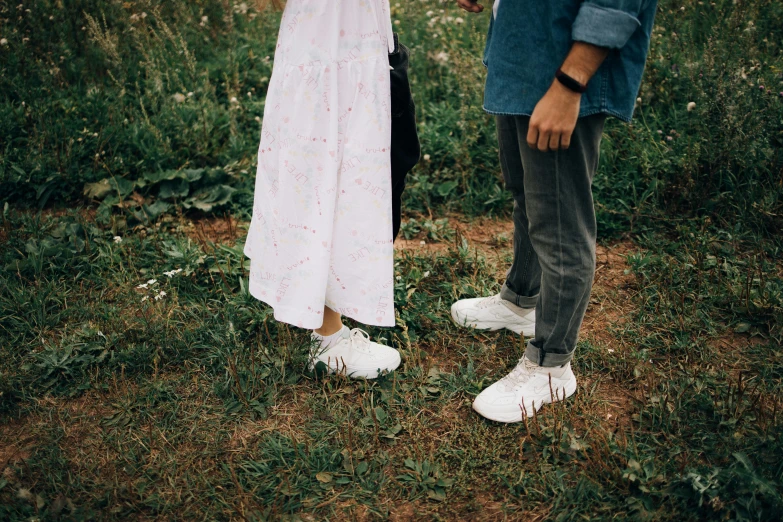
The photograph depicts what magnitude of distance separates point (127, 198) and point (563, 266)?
8.86ft

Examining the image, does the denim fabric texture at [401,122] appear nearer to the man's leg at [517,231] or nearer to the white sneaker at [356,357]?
the man's leg at [517,231]

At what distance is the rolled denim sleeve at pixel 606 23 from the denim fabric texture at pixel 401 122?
2.11ft

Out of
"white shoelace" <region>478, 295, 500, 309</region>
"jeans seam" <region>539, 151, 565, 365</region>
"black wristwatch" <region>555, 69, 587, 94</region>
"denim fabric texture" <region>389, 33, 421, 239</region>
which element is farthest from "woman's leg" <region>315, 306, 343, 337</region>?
"black wristwatch" <region>555, 69, 587, 94</region>

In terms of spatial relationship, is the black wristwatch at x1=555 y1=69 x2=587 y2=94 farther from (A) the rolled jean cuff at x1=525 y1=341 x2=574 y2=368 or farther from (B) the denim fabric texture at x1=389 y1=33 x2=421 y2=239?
(A) the rolled jean cuff at x1=525 y1=341 x2=574 y2=368

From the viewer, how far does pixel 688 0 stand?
14.4 feet

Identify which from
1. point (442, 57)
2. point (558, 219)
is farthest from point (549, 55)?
point (442, 57)

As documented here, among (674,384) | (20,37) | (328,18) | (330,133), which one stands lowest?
(674,384)

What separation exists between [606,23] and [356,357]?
1.52 meters

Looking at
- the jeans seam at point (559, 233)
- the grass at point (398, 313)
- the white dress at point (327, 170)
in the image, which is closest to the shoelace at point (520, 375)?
the grass at point (398, 313)

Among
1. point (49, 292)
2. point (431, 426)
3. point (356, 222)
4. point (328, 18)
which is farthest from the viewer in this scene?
point (49, 292)

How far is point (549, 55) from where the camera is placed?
1747 mm

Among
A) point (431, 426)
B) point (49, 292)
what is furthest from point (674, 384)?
point (49, 292)

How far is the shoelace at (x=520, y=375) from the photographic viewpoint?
7.48ft

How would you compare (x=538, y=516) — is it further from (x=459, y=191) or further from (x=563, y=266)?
(x=459, y=191)
